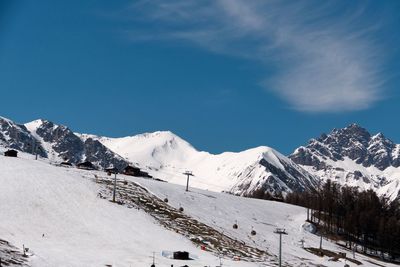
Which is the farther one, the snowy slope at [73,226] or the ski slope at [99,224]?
the ski slope at [99,224]

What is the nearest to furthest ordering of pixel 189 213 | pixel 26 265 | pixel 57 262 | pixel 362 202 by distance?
pixel 26 265 → pixel 57 262 → pixel 189 213 → pixel 362 202

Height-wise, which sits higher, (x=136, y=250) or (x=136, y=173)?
(x=136, y=173)

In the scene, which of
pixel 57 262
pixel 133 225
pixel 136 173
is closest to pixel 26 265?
pixel 57 262

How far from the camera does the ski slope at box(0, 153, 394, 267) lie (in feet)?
204

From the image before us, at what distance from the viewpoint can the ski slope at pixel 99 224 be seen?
6216 cm

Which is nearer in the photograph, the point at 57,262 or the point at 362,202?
the point at 57,262

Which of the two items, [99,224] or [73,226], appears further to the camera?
[99,224]

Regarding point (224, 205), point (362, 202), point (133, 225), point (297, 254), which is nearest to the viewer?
point (133, 225)

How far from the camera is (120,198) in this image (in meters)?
99.5

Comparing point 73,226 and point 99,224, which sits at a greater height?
point 99,224

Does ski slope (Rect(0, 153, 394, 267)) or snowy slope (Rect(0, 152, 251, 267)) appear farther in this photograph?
ski slope (Rect(0, 153, 394, 267))

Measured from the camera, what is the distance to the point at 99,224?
7900 cm

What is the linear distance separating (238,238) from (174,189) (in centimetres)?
3270

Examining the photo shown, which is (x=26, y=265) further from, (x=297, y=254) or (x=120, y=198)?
(x=297, y=254)
